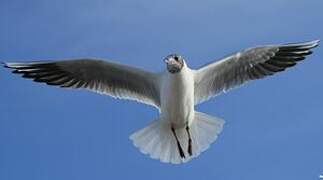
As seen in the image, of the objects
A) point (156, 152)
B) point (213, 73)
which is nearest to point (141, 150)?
point (156, 152)

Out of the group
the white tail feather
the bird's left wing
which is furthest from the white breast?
the bird's left wing

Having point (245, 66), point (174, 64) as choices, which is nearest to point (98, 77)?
point (174, 64)

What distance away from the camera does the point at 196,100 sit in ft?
17.8

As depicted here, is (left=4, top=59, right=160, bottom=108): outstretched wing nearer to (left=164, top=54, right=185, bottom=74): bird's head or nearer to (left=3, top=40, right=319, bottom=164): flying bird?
(left=3, top=40, right=319, bottom=164): flying bird

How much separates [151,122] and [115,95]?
22.9 inches

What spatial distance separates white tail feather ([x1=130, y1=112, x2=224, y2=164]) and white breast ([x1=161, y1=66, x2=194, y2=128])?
12cm

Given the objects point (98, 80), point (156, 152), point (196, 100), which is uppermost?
point (98, 80)

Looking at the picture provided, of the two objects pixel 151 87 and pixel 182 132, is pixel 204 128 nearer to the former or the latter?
pixel 182 132

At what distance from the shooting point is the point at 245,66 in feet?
18.0

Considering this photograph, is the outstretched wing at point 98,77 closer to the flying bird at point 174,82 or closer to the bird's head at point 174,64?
the flying bird at point 174,82

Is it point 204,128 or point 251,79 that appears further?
point 251,79

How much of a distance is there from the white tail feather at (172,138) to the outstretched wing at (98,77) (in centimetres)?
36

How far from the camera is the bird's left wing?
541 cm

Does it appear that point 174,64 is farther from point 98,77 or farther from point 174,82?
point 98,77
